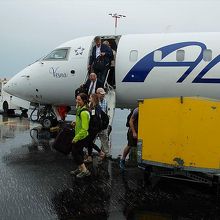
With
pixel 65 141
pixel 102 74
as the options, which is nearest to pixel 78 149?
pixel 65 141

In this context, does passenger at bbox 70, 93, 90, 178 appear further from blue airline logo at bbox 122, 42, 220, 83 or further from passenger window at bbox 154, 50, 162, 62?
passenger window at bbox 154, 50, 162, 62

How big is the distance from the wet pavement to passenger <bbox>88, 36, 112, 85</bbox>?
365cm

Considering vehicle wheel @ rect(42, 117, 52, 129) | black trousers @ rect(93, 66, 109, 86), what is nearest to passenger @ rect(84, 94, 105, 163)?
black trousers @ rect(93, 66, 109, 86)

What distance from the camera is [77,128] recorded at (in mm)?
8508

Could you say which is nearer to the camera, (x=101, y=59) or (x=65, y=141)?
(x=65, y=141)

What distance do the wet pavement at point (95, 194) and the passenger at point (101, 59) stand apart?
365 cm

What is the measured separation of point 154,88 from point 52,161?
4.51m

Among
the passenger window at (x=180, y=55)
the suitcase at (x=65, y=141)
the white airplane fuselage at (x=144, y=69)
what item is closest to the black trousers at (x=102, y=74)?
the white airplane fuselage at (x=144, y=69)

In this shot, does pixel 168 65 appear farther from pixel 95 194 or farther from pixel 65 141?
pixel 95 194

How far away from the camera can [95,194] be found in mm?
7137

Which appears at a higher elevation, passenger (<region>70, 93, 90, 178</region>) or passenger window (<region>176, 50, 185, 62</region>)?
passenger window (<region>176, 50, 185, 62</region>)

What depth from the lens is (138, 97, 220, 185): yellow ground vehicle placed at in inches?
281

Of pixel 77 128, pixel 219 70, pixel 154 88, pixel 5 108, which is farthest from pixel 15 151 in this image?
pixel 5 108

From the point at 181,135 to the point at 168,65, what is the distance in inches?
233
